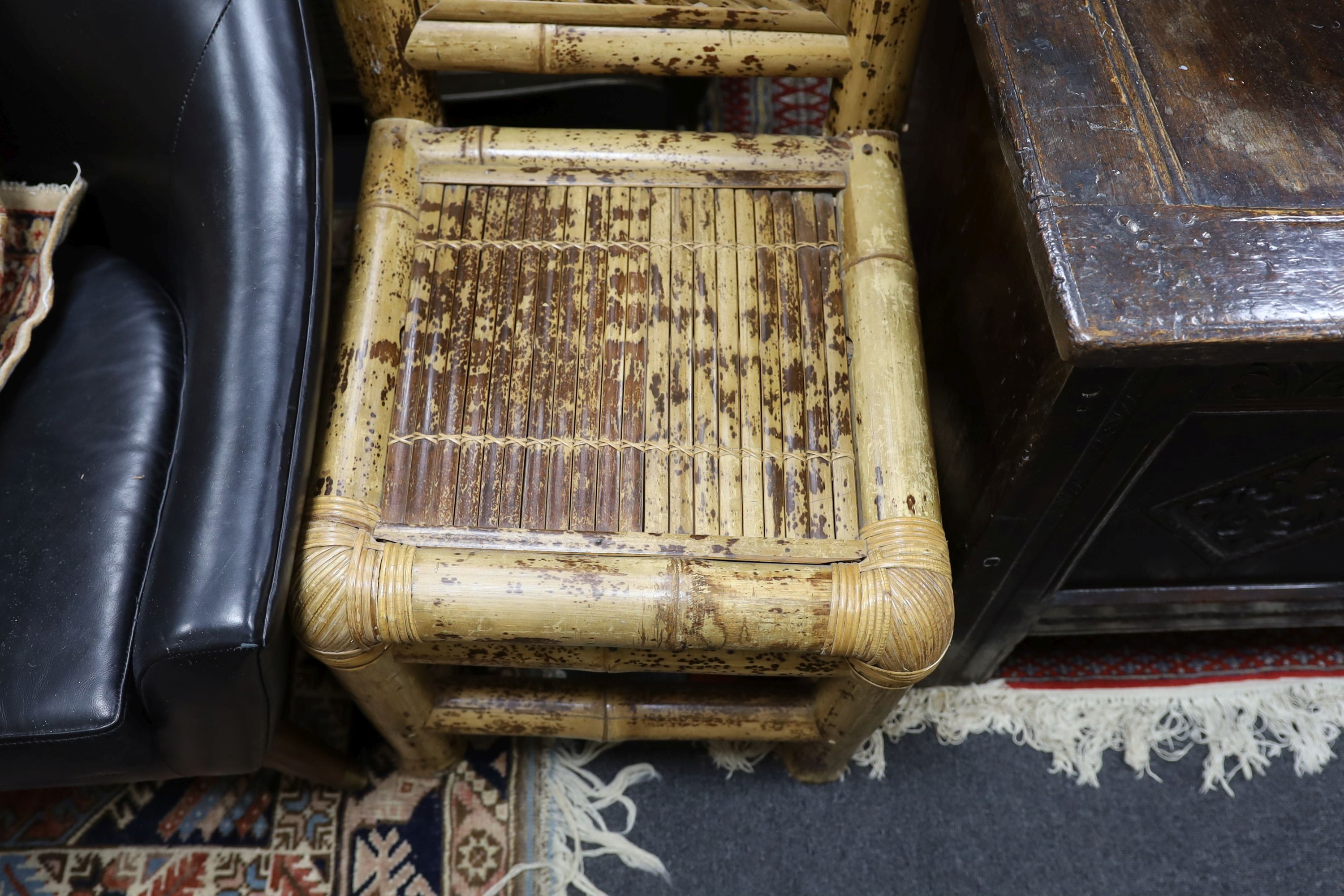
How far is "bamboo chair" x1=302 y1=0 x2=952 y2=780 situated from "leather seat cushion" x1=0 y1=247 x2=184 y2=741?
0.16 metres

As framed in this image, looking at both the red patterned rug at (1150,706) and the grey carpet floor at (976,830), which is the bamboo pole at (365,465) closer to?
the grey carpet floor at (976,830)

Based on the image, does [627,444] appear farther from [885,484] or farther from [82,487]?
[82,487]

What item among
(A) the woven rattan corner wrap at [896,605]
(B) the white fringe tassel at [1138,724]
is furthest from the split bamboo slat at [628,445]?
(B) the white fringe tassel at [1138,724]

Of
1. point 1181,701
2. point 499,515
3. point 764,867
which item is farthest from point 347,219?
point 1181,701

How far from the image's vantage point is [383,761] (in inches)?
42.1

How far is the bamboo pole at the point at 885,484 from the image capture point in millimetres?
696

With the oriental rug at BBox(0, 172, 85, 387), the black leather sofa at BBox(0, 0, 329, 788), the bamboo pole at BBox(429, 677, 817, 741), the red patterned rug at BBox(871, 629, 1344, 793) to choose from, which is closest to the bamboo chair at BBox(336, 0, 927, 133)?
the black leather sofa at BBox(0, 0, 329, 788)

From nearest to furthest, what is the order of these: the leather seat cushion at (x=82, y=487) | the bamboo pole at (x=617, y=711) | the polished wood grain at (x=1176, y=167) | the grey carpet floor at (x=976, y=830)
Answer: the polished wood grain at (x=1176, y=167) < the leather seat cushion at (x=82, y=487) < the bamboo pole at (x=617, y=711) < the grey carpet floor at (x=976, y=830)

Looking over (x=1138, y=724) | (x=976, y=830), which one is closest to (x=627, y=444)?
(x=976, y=830)

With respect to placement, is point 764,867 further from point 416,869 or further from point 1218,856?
point 1218,856

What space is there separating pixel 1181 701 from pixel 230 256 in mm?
1142

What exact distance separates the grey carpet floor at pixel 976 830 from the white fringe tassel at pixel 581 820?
11 mm

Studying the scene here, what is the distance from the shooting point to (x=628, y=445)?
0.78 meters

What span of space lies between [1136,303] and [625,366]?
0.41 metres
